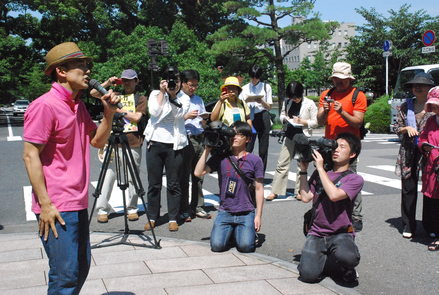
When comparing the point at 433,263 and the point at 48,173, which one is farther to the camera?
the point at 433,263

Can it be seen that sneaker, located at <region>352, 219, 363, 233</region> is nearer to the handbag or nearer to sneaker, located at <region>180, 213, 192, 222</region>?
the handbag

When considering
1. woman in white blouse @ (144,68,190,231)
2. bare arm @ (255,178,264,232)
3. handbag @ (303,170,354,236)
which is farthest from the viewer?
woman in white blouse @ (144,68,190,231)

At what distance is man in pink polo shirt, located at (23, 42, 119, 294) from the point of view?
9.33 ft

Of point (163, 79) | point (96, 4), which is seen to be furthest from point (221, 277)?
point (96, 4)

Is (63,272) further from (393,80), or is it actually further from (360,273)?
(393,80)

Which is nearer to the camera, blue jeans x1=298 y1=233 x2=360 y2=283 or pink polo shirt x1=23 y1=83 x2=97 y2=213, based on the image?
pink polo shirt x1=23 y1=83 x2=97 y2=213

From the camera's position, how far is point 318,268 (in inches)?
173

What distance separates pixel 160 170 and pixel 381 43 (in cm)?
2983

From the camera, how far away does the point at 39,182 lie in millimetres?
2836

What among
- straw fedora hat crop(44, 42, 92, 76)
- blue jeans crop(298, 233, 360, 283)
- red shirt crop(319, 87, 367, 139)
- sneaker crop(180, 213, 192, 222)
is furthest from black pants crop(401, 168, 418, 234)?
straw fedora hat crop(44, 42, 92, 76)

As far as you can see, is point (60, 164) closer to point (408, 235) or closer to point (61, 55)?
point (61, 55)

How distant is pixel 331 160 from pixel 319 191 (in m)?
0.29

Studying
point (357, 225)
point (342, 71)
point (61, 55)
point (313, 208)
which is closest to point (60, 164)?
point (61, 55)

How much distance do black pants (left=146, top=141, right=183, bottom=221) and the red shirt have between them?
1.79 metres
